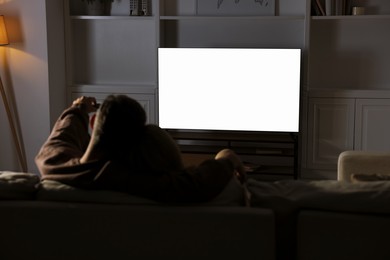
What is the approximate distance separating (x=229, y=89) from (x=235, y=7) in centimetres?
71

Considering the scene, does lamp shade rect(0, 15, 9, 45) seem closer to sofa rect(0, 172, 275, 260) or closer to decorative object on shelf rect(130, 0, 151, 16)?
decorative object on shelf rect(130, 0, 151, 16)

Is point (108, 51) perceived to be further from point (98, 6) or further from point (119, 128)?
point (119, 128)

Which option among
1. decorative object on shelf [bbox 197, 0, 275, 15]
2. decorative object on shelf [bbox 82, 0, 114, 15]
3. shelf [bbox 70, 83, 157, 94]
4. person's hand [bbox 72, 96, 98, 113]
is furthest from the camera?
decorative object on shelf [bbox 82, 0, 114, 15]

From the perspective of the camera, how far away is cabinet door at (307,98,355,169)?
4.95 metres

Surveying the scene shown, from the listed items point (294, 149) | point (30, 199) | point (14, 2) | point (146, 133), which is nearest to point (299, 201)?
point (146, 133)

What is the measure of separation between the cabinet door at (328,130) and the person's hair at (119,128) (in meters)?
3.12

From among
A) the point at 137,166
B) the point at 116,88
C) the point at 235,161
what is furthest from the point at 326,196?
the point at 116,88

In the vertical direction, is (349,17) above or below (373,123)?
above

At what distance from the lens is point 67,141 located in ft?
8.16

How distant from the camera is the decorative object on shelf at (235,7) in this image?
5.11m

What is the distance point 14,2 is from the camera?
195 inches

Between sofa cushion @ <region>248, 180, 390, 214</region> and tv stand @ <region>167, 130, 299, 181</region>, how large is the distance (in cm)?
275

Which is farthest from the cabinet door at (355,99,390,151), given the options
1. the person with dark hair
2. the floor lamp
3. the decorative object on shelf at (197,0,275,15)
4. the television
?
the person with dark hair

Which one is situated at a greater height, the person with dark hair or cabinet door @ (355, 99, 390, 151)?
the person with dark hair
